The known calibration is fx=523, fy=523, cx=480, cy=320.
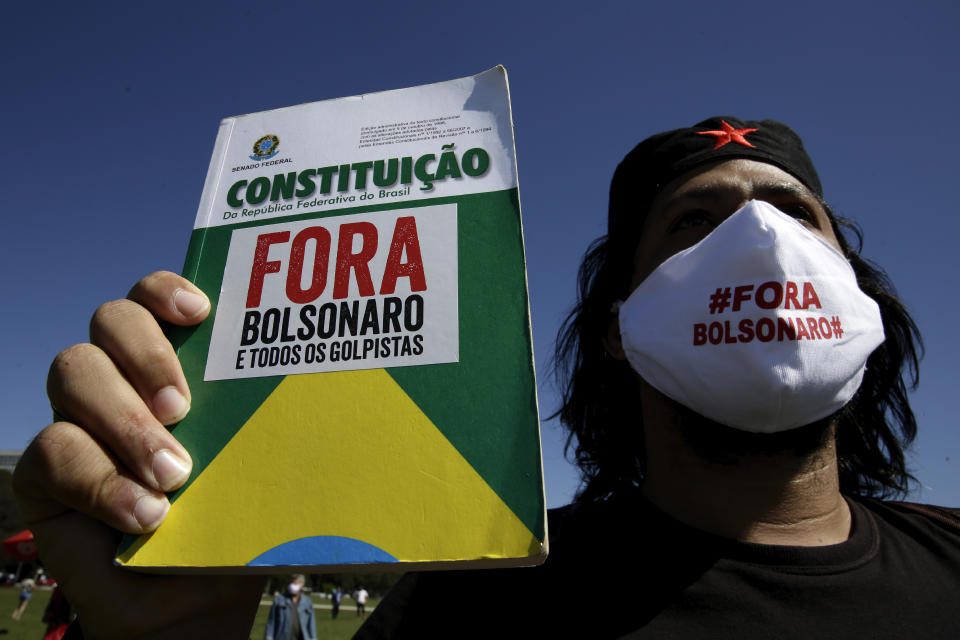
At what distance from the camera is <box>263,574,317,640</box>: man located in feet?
27.7

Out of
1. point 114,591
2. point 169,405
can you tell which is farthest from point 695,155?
point 114,591

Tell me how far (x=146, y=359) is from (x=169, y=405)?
125 millimetres

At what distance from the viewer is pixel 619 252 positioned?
2199 millimetres

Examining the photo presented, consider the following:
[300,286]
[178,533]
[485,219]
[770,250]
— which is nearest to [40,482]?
[178,533]

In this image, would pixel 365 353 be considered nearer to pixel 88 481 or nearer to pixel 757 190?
pixel 88 481

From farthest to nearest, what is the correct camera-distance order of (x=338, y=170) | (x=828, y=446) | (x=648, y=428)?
(x=648, y=428) → (x=828, y=446) → (x=338, y=170)

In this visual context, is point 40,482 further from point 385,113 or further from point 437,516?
point 385,113

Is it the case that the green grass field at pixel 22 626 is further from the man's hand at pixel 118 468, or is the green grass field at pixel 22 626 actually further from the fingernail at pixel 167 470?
the fingernail at pixel 167 470

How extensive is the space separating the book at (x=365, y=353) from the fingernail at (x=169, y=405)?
31 mm

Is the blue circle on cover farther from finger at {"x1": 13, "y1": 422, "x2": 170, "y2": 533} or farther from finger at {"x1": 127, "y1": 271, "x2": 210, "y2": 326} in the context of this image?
finger at {"x1": 127, "y1": 271, "x2": 210, "y2": 326}

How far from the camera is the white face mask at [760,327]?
140cm

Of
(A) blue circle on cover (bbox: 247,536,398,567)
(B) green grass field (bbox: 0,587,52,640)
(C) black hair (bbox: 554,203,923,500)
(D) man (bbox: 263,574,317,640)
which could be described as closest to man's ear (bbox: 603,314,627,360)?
(C) black hair (bbox: 554,203,923,500)

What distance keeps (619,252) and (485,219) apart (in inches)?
41.9

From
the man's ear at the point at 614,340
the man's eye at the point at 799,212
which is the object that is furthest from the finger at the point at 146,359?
the man's eye at the point at 799,212
